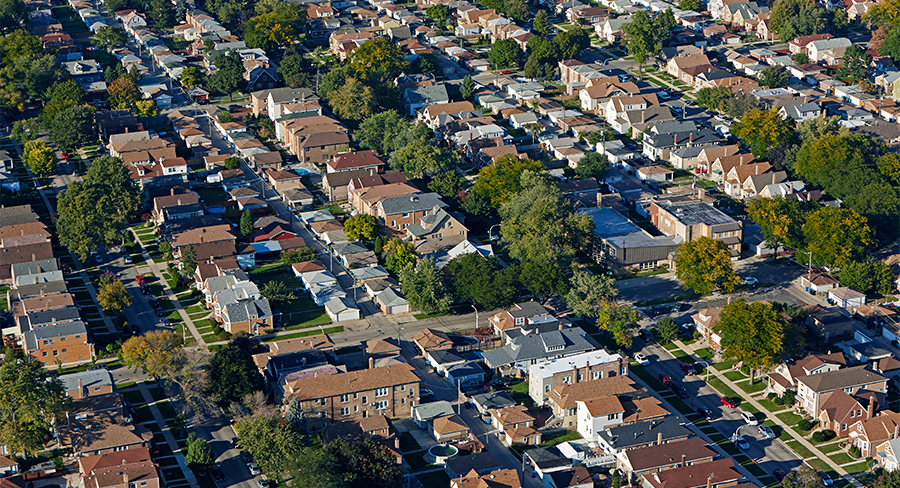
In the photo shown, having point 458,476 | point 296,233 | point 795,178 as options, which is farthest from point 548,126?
point 458,476

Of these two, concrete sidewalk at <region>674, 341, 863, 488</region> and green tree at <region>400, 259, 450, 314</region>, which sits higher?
green tree at <region>400, 259, 450, 314</region>

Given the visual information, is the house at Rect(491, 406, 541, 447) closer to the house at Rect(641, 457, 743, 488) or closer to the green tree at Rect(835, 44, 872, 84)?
the house at Rect(641, 457, 743, 488)

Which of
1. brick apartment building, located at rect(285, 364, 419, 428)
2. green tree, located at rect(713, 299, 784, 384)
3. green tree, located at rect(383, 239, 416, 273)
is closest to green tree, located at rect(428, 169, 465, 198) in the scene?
green tree, located at rect(383, 239, 416, 273)

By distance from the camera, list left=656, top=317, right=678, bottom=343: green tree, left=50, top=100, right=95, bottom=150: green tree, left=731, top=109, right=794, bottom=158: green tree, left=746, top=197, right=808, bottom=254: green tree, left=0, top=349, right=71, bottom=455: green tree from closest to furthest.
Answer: left=0, top=349, right=71, bottom=455: green tree < left=656, top=317, right=678, bottom=343: green tree < left=746, top=197, right=808, bottom=254: green tree < left=731, top=109, right=794, bottom=158: green tree < left=50, top=100, right=95, bottom=150: green tree

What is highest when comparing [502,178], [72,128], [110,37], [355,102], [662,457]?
[110,37]

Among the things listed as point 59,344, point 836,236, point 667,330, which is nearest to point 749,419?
point 667,330

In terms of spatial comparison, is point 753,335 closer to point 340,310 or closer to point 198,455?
point 340,310

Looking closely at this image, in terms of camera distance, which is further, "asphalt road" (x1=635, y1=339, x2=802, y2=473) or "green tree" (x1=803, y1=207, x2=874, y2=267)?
"green tree" (x1=803, y1=207, x2=874, y2=267)
